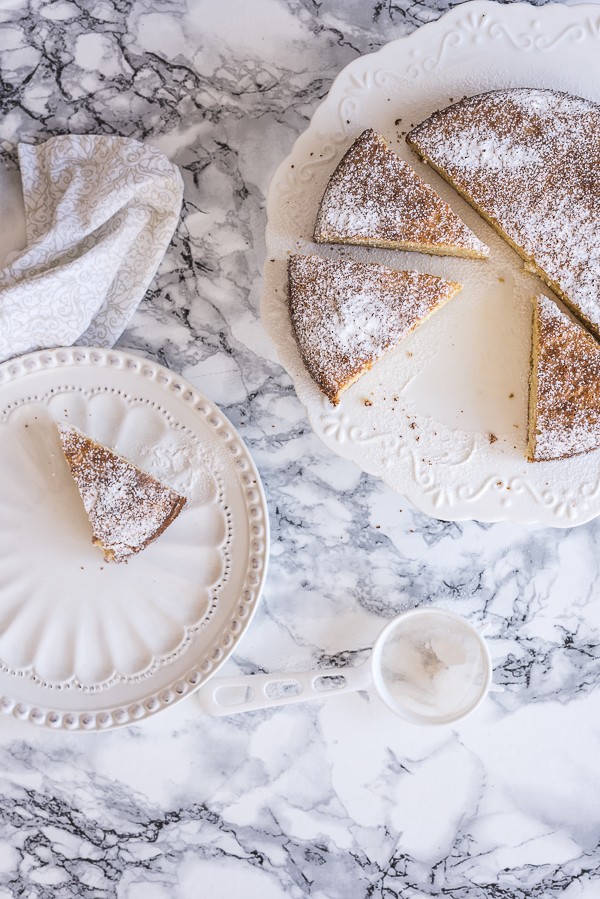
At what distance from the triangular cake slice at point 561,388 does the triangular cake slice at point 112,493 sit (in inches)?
49.0

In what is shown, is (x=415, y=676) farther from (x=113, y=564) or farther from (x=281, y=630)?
(x=113, y=564)

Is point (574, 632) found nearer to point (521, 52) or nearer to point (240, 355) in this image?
point (240, 355)

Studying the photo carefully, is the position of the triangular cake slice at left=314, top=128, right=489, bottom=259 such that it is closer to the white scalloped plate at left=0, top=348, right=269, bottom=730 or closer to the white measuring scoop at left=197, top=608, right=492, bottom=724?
the white scalloped plate at left=0, top=348, right=269, bottom=730

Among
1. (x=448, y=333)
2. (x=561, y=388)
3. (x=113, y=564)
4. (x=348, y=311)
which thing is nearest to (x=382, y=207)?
(x=348, y=311)

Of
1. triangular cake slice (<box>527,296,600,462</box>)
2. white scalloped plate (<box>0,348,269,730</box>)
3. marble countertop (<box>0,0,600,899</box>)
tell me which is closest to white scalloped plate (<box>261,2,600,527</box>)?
triangular cake slice (<box>527,296,600,462</box>)

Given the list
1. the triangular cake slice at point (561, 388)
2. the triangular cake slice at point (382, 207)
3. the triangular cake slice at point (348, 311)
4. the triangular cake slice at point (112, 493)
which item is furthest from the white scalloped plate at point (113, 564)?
the triangular cake slice at point (561, 388)

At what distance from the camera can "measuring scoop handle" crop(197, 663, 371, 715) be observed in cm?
258

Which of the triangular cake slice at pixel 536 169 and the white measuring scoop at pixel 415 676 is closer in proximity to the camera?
the triangular cake slice at pixel 536 169

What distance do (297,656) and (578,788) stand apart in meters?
1.16

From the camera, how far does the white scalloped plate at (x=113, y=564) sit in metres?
2.50

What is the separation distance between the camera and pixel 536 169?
2.41m

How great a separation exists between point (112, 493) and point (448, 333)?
4.05ft

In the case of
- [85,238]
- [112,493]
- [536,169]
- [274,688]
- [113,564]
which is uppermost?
[536,169]

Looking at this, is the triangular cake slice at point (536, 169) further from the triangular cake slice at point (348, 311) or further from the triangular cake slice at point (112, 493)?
the triangular cake slice at point (112, 493)
